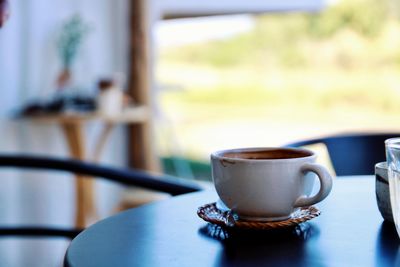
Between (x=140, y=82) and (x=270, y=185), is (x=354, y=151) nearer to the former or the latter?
(x=270, y=185)

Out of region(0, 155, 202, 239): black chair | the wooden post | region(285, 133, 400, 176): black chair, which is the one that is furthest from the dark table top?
the wooden post

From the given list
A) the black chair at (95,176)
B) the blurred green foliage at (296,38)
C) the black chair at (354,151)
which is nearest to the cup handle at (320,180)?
the black chair at (95,176)

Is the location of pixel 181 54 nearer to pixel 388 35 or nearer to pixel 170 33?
pixel 170 33

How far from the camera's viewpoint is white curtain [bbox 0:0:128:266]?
2.25 m

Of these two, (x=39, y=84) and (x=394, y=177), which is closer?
(x=394, y=177)

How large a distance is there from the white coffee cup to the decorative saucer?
1 centimetres

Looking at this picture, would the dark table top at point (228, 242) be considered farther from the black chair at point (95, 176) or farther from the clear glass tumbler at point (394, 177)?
the black chair at point (95, 176)

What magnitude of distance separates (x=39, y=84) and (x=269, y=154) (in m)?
1.95

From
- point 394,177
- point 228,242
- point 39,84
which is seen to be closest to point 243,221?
point 228,242

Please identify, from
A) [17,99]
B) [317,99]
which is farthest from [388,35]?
[17,99]

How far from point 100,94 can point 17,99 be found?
1.07 ft

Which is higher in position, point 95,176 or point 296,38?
point 296,38

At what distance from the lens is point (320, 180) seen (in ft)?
2.16

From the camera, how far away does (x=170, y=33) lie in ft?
14.1
